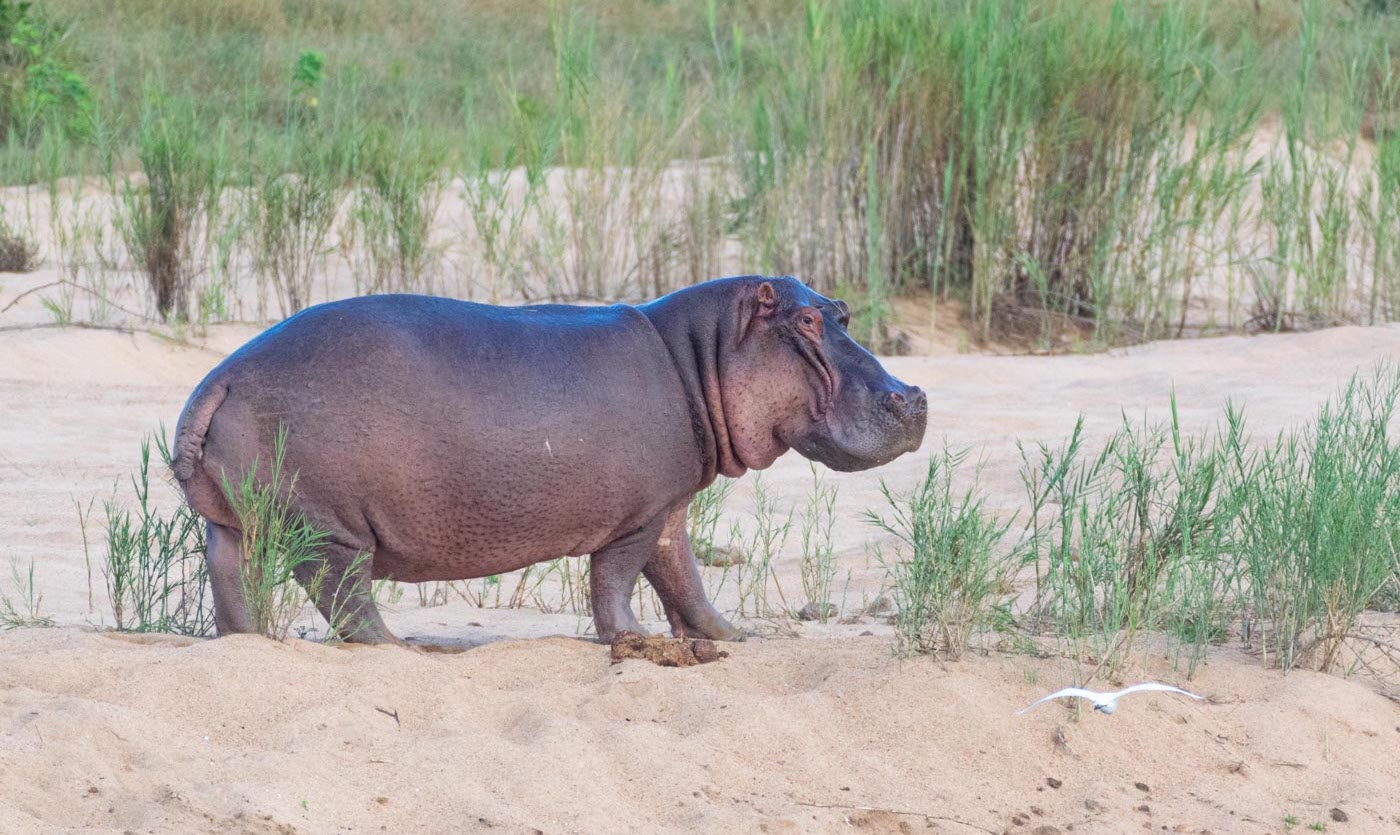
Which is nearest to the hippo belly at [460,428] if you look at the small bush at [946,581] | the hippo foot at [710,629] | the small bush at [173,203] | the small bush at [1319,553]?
the hippo foot at [710,629]

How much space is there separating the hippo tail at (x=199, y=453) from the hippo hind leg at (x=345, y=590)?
21 cm

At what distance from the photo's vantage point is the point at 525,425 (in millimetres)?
3518

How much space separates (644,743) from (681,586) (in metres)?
1.03

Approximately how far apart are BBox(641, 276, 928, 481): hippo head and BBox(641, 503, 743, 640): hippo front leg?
0.25 metres

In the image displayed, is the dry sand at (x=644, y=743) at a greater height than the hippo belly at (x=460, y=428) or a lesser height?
lesser

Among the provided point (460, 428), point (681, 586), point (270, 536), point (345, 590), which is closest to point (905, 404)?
point (681, 586)

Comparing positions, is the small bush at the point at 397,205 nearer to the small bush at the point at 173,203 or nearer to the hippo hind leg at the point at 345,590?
the small bush at the point at 173,203

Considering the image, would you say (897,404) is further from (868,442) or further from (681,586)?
(681,586)

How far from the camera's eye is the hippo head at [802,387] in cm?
370

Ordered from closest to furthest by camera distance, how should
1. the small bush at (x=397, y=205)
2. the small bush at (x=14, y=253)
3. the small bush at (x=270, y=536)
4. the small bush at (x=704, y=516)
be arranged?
the small bush at (x=270, y=536) < the small bush at (x=704, y=516) < the small bush at (x=397, y=205) < the small bush at (x=14, y=253)

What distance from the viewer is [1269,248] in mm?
9477

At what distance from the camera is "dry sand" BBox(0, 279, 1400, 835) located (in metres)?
2.65

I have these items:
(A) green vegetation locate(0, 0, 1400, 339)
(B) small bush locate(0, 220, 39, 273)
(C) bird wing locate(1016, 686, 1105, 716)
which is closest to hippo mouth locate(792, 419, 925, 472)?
(C) bird wing locate(1016, 686, 1105, 716)

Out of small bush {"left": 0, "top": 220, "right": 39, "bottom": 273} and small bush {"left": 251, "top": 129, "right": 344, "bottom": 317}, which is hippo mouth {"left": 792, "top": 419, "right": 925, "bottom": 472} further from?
small bush {"left": 0, "top": 220, "right": 39, "bottom": 273}
